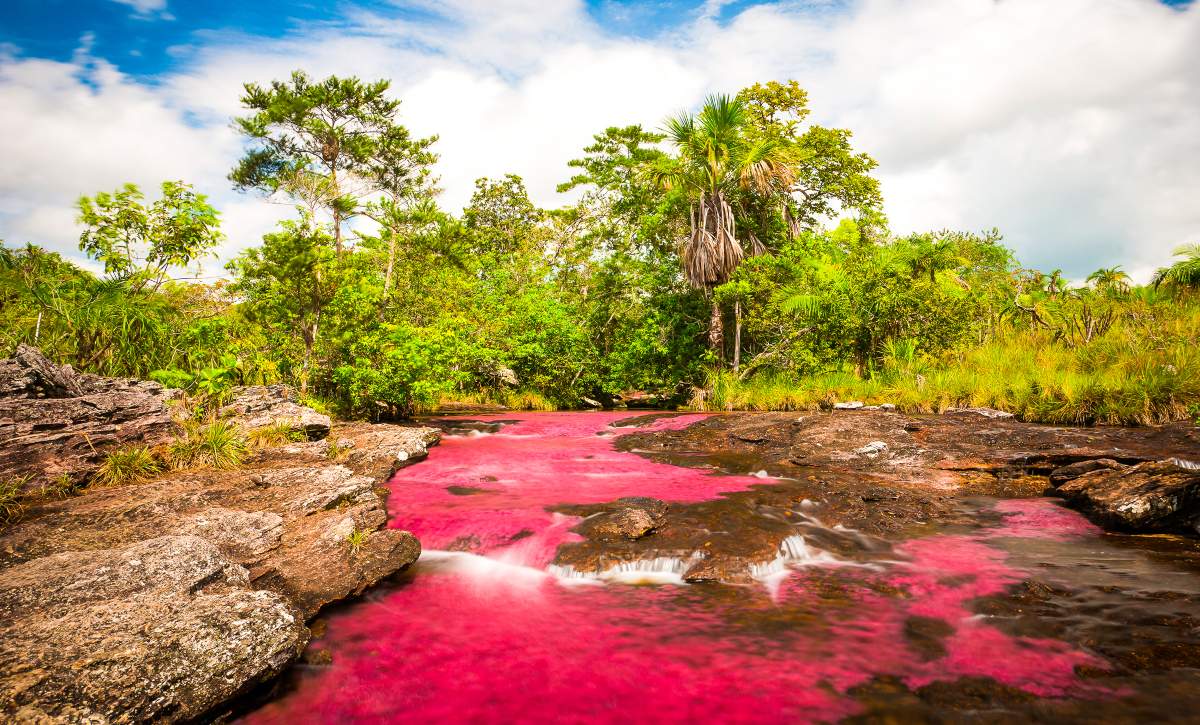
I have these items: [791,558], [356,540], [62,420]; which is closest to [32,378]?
[62,420]

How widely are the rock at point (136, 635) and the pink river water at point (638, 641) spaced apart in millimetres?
375

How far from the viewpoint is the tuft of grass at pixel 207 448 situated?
7164 millimetres

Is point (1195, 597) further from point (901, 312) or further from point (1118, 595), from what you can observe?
point (901, 312)

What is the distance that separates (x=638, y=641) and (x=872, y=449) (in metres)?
7.02

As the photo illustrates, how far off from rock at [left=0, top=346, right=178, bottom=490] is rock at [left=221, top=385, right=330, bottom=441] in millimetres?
1761

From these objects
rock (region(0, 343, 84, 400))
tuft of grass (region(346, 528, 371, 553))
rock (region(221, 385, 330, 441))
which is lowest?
tuft of grass (region(346, 528, 371, 553))

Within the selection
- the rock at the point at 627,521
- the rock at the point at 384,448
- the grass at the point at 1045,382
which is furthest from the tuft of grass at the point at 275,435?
the grass at the point at 1045,382

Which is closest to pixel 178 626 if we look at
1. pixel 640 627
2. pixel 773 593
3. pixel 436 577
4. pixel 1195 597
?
pixel 436 577

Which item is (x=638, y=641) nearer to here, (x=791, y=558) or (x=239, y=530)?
(x=791, y=558)

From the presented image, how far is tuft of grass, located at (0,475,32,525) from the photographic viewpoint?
499cm

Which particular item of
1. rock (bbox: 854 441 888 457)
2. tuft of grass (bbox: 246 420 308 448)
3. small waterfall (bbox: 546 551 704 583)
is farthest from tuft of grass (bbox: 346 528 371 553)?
rock (bbox: 854 441 888 457)

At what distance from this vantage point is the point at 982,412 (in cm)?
1103

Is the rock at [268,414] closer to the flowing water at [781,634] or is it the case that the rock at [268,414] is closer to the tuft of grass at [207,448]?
the tuft of grass at [207,448]

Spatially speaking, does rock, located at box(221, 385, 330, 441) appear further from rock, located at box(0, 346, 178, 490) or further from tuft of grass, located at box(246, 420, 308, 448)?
rock, located at box(0, 346, 178, 490)
